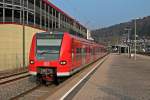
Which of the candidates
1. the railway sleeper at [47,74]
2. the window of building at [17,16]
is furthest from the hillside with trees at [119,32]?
the railway sleeper at [47,74]

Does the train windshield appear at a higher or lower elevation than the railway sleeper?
higher

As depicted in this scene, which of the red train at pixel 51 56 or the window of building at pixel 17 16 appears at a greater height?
the window of building at pixel 17 16

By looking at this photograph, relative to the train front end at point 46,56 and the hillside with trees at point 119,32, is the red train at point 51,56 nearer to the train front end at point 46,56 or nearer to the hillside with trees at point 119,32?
the train front end at point 46,56

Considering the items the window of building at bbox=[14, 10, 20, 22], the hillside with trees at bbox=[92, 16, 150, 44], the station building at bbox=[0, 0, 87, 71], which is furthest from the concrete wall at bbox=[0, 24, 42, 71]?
the hillside with trees at bbox=[92, 16, 150, 44]

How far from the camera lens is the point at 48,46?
63.4 ft

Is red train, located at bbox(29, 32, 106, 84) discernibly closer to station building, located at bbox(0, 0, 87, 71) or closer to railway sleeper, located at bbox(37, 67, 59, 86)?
railway sleeper, located at bbox(37, 67, 59, 86)

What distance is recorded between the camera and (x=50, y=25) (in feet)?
214

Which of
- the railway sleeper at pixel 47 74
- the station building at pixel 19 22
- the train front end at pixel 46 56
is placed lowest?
the railway sleeper at pixel 47 74

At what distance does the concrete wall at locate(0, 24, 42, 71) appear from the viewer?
37188 millimetres

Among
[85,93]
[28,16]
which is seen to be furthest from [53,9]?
[85,93]

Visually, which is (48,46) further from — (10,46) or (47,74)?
(10,46)

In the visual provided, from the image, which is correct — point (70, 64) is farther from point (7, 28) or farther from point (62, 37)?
point (7, 28)

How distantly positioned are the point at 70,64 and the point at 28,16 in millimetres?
33373

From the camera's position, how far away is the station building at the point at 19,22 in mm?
37719
